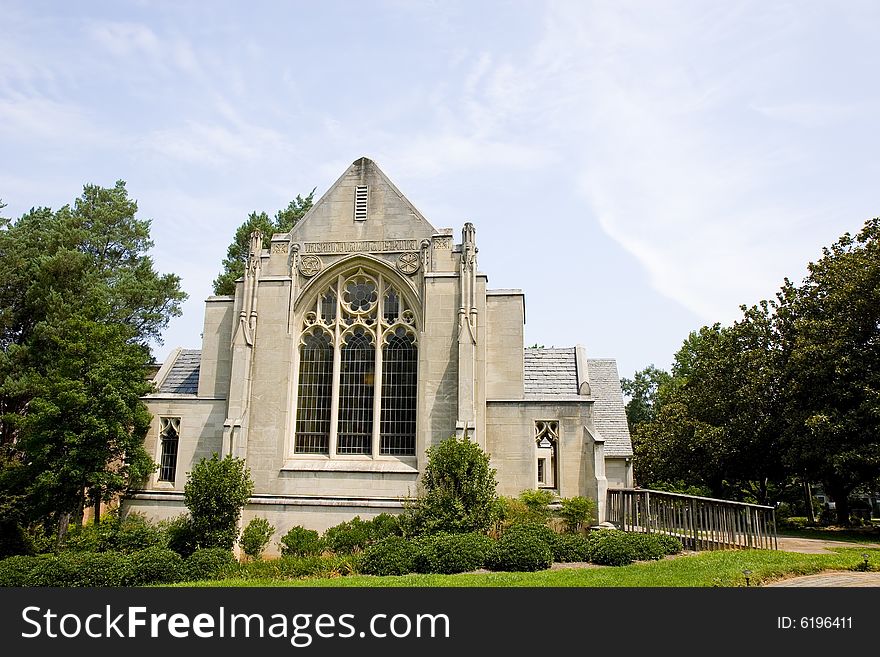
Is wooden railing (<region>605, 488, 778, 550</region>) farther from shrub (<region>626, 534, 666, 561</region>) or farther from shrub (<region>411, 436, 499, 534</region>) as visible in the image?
shrub (<region>411, 436, 499, 534</region>)

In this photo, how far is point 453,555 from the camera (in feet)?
53.3

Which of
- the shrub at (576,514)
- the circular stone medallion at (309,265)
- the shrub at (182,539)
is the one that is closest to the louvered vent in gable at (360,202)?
the circular stone medallion at (309,265)

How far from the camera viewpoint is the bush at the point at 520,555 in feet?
52.9

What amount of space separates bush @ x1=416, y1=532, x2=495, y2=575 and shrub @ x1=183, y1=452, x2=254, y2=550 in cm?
666

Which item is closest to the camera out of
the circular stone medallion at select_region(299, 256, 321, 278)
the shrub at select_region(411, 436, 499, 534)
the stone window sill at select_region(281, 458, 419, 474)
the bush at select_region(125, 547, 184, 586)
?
the bush at select_region(125, 547, 184, 586)

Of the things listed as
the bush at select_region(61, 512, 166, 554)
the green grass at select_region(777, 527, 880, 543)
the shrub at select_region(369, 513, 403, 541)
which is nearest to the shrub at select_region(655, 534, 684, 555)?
the shrub at select_region(369, 513, 403, 541)

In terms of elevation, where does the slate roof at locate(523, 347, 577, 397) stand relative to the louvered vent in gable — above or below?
below

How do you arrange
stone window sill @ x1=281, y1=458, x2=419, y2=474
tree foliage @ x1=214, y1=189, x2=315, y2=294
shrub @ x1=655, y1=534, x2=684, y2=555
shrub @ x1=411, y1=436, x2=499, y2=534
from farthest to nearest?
1. tree foliage @ x1=214, y1=189, x2=315, y2=294
2. stone window sill @ x1=281, y1=458, x2=419, y2=474
3. shrub @ x1=411, y1=436, x2=499, y2=534
4. shrub @ x1=655, y1=534, x2=684, y2=555

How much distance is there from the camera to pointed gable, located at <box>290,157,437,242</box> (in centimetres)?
2433

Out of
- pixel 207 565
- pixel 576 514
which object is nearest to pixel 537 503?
pixel 576 514

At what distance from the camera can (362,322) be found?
78.9 feet

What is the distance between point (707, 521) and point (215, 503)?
1439 cm

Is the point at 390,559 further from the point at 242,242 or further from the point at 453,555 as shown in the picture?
the point at 242,242
